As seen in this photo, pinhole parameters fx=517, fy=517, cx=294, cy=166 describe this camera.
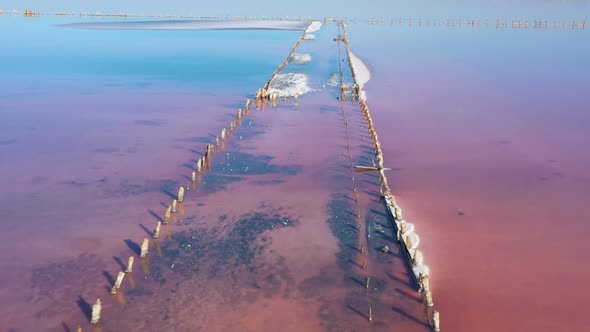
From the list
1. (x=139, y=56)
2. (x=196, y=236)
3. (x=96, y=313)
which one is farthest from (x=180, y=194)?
(x=139, y=56)

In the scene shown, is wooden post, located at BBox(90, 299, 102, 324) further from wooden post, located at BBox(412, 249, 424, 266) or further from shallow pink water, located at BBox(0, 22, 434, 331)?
wooden post, located at BBox(412, 249, 424, 266)

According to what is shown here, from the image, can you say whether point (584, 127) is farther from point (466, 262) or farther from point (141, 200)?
point (141, 200)

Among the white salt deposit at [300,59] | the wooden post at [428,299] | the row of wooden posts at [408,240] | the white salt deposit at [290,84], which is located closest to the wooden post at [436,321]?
the row of wooden posts at [408,240]

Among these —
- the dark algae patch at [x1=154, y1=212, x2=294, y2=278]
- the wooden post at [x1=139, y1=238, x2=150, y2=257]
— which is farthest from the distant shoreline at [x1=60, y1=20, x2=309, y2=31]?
the wooden post at [x1=139, y1=238, x2=150, y2=257]

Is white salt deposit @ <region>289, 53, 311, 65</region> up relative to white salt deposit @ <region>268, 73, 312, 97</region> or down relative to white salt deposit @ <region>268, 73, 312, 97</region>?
up

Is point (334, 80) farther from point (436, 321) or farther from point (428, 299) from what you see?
point (436, 321)

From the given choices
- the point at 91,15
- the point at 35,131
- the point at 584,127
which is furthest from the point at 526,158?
the point at 91,15
